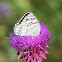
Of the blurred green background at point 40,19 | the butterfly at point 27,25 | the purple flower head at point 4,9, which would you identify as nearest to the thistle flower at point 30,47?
the butterfly at point 27,25

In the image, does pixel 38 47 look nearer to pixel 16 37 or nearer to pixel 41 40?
pixel 41 40

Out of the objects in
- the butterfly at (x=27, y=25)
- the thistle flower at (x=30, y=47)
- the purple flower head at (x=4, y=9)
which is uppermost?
the purple flower head at (x=4, y=9)

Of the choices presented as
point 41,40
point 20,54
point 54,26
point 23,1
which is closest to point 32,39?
point 41,40

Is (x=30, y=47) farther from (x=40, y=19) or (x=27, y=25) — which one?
(x=40, y=19)

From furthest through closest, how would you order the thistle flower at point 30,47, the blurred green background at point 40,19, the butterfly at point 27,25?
the blurred green background at point 40,19
the thistle flower at point 30,47
the butterfly at point 27,25

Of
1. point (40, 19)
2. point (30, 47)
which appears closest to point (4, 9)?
point (40, 19)

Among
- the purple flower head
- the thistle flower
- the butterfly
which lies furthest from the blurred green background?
the butterfly

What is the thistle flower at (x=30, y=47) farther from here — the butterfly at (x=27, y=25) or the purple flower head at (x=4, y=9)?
the purple flower head at (x=4, y=9)
